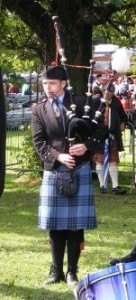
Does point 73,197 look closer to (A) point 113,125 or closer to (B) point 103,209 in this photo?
(B) point 103,209

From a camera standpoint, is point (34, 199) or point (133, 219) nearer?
point (133, 219)

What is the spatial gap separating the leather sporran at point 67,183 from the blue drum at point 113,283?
165 centimetres

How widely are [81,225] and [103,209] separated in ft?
11.6

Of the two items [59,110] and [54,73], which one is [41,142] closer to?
[59,110]

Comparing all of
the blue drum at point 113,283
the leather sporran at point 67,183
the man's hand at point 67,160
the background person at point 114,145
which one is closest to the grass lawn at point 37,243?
the background person at point 114,145

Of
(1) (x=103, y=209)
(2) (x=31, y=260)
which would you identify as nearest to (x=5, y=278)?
(2) (x=31, y=260)

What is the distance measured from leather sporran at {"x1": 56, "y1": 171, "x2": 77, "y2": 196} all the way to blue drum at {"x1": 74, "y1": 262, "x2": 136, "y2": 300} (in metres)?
1.65

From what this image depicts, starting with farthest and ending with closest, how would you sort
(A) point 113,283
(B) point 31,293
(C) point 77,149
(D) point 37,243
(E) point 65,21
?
(E) point 65,21 → (D) point 37,243 → (B) point 31,293 → (C) point 77,149 → (A) point 113,283

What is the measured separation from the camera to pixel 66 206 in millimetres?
5008

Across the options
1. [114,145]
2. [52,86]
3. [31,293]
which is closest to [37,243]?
[31,293]

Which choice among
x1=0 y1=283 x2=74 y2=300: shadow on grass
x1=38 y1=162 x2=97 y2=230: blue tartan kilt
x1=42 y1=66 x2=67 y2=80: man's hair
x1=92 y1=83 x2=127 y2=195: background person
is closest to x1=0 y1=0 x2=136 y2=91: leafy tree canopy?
x1=92 y1=83 x2=127 y2=195: background person

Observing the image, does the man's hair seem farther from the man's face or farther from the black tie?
the black tie

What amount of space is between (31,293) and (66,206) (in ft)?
2.43

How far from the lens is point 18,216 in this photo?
26.7 ft
